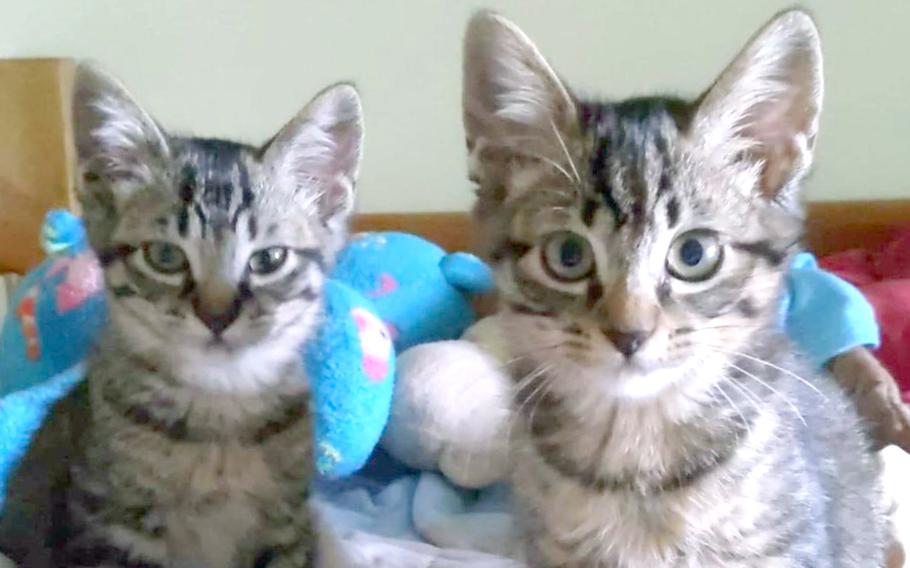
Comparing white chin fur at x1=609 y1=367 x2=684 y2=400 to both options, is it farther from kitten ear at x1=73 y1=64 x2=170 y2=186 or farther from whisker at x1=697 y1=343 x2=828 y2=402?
kitten ear at x1=73 y1=64 x2=170 y2=186

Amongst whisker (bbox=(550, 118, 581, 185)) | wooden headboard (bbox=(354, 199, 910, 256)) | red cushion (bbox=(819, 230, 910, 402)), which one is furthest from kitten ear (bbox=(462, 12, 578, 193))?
wooden headboard (bbox=(354, 199, 910, 256))

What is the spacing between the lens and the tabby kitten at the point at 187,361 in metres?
1.14

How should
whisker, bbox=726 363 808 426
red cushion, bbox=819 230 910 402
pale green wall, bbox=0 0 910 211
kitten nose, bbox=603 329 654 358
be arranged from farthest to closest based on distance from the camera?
1. pale green wall, bbox=0 0 910 211
2. red cushion, bbox=819 230 910 402
3. whisker, bbox=726 363 808 426
4. kitten nose, bbox=603 329 654 358

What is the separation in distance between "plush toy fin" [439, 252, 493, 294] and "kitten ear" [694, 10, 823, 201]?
0.79m

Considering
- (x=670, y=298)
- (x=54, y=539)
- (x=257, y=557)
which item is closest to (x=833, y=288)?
(x=670, y=298)

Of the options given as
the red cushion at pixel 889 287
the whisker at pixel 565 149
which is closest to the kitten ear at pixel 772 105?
the whisker at pixel 565 149

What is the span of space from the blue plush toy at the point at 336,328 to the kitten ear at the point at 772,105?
41 centimetres

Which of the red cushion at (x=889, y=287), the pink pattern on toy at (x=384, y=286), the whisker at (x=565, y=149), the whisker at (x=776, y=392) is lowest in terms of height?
the pink pattern on toy at (x=384, y=286)

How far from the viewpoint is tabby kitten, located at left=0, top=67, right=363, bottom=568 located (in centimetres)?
114

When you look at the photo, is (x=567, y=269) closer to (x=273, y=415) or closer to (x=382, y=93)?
(x=273, y=415)

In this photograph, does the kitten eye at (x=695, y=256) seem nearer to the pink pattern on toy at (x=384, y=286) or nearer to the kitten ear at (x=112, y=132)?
the kitten ear at (x=112, y=132)

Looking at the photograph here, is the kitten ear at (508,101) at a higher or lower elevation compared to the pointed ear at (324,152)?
higher

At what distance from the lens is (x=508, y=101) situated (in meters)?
0.97

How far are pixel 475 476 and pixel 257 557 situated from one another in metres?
0.33
